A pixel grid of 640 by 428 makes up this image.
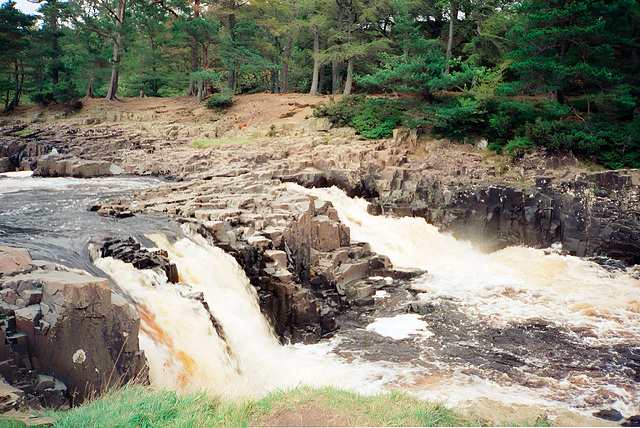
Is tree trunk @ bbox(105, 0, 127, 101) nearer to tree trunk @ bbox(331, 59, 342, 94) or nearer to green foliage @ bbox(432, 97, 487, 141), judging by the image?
tree trunk @ bbox(331, 59, 342, 94)

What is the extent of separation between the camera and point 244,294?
1052 centimetres

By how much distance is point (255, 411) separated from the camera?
5336 mm

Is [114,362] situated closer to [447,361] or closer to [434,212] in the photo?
[447,361]

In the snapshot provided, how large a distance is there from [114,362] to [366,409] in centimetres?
327

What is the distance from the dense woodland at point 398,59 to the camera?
20.5 meters

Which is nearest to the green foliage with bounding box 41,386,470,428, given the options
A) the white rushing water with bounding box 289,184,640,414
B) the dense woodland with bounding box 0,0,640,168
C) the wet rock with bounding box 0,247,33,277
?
the wet rock with bounding box 0,247,33,277

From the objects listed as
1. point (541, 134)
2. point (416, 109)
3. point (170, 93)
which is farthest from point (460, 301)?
point (170, 93)

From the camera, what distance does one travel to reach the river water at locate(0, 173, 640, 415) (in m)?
8.05

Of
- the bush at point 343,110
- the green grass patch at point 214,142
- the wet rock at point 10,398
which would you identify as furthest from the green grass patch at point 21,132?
the wet rock at point 10,398

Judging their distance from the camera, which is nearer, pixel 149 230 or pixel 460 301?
pixel 149 230

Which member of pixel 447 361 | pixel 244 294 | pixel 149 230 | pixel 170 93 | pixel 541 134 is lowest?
pixel 447 361

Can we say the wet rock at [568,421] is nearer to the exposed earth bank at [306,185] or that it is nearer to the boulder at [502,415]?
the boulder at [502,415]

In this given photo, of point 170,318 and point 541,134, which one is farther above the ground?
point 541,134

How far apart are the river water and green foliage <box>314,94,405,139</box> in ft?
36.0
